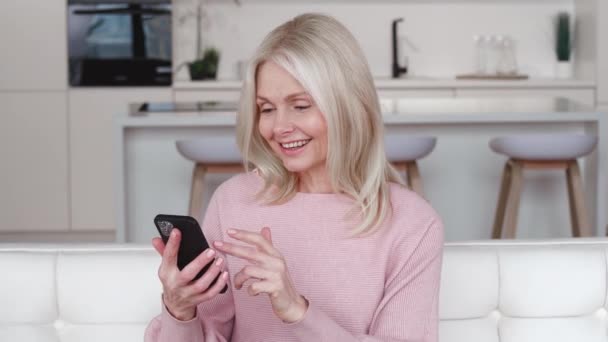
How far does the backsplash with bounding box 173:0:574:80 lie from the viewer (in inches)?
257

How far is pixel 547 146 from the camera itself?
4.41m

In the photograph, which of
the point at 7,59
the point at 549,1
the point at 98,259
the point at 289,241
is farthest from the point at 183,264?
the point at 549,1

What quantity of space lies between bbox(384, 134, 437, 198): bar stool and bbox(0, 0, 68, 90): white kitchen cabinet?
2333 millimetres

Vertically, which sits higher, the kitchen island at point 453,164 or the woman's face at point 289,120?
the woman's face at point 289,120

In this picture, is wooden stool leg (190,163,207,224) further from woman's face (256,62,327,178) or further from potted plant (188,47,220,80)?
woman's face (256,62,327,178)

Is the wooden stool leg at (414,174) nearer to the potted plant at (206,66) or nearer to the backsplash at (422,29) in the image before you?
the potted plant at (206,66)

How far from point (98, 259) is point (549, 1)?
16.7ft

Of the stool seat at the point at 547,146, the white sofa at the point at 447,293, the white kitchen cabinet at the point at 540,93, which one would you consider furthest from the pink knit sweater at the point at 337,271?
the white kitchen cabinet at the point at 540,93

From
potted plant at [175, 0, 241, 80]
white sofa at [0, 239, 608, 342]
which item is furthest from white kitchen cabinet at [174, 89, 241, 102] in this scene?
white sofa at [0, 239, 608, 342]

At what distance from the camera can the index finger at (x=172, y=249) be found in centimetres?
146

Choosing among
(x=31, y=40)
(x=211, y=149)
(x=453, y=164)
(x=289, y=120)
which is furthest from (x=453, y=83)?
(x=289, y=120)

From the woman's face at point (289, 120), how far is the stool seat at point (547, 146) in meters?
2.83

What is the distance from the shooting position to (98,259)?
1.96m

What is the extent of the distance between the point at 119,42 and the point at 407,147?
7.62 ft
